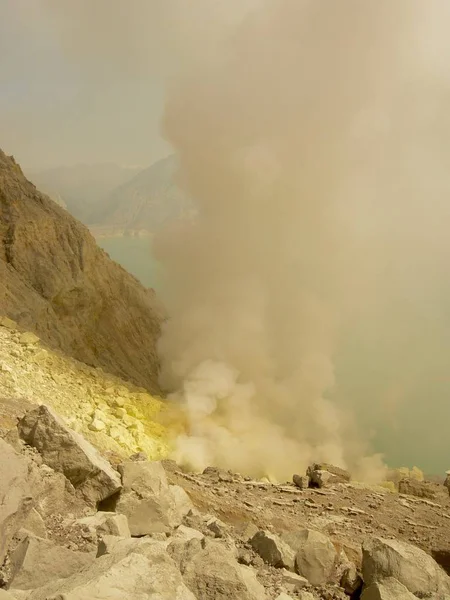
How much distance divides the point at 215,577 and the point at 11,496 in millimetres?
2028

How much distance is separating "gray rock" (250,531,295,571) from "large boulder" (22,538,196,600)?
2.08m

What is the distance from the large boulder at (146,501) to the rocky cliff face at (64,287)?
11760mm

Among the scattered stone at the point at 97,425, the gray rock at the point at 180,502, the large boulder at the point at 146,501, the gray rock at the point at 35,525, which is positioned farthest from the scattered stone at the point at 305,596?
the scattered stone at the point at 97,425

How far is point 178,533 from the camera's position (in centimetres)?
529

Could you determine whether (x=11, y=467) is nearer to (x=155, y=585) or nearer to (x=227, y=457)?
(x=155, y=585)

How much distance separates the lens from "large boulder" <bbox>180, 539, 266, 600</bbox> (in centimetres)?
370

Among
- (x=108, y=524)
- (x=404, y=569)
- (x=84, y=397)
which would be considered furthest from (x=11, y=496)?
(x=84, y=397)

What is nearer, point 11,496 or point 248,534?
point 11,496

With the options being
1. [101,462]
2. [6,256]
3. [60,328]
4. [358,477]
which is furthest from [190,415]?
[101,462]

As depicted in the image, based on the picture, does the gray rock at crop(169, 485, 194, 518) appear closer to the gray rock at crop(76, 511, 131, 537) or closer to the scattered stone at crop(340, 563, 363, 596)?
the gray rock at crop(76, 511, 131, 537)

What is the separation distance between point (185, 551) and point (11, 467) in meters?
1.91

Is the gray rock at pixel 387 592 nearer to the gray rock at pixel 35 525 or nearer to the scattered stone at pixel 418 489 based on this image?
the gray rock at pixel 35 525

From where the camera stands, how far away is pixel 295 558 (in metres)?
5.32

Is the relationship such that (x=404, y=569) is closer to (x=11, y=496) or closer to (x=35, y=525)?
(x=35, y=525)
